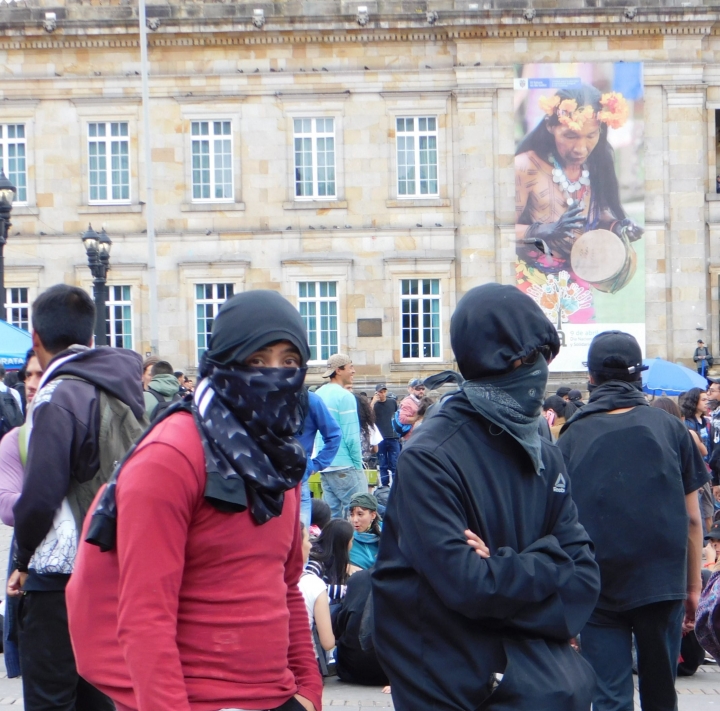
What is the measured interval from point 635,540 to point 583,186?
2720 centimetres

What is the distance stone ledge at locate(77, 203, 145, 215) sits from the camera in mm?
31703

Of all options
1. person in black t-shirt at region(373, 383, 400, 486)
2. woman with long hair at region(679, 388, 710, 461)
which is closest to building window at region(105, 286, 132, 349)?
person in black t-shirt at region(373, 383, 400, 486)

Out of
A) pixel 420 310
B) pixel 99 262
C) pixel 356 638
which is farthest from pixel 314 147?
pixel 356 638

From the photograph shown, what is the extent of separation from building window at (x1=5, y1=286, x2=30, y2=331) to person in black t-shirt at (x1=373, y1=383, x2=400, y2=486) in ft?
50.9

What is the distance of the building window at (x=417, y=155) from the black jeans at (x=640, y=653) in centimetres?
2751

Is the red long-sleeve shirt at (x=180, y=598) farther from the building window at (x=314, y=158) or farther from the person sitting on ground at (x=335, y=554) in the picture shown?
the building window at (x=314, y=158)

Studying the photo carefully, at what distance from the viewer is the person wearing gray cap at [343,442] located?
1014 centimetres

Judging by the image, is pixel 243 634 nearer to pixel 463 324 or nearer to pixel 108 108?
pixel 463 324

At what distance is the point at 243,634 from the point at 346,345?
28976mm

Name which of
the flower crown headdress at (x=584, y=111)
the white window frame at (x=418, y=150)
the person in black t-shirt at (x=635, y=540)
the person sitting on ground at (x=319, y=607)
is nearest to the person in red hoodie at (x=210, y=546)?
the person in black t-shirt at (x=635, y=540)

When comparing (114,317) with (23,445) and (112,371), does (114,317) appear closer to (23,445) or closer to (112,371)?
Answer: (23,445)

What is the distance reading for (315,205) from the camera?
31.6 meters

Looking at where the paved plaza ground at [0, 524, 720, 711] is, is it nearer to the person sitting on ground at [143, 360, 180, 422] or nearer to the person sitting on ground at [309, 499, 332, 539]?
the person sitting on ground at [309, 499, 332, 539]

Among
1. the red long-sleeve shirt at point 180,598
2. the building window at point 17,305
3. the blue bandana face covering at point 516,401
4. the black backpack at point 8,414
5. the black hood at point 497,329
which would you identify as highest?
the building window at point 17,305
